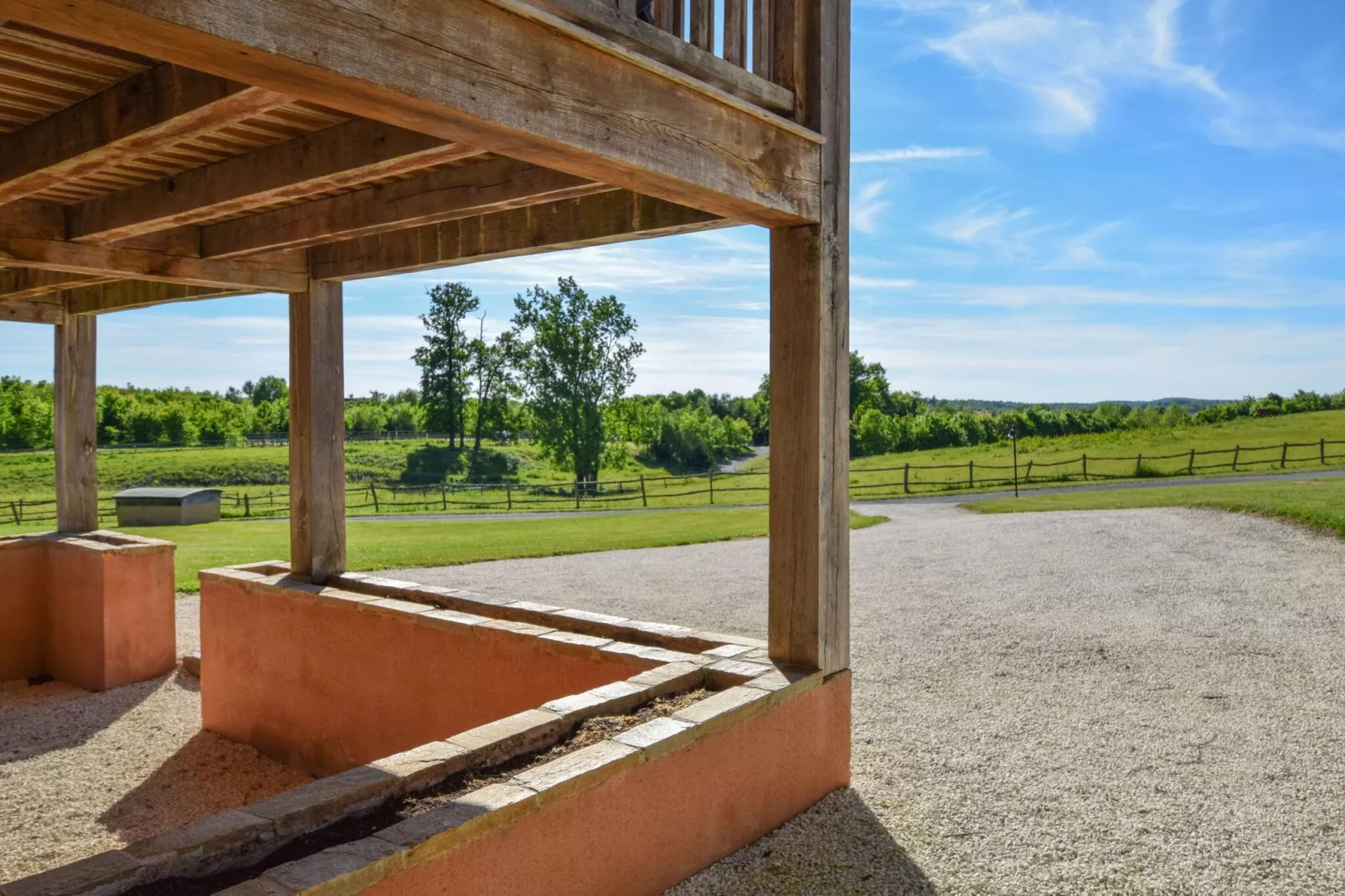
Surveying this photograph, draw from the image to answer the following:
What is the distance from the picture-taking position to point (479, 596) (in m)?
5.19

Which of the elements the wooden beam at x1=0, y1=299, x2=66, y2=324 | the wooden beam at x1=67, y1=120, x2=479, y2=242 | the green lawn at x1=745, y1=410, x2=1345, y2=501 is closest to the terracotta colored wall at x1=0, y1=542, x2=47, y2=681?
the wooden beam at x1=0, y1=299, x2=66, y2=324

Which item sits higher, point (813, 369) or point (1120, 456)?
point (813, 369)

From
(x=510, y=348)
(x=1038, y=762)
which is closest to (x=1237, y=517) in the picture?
(x=1038, y=762)

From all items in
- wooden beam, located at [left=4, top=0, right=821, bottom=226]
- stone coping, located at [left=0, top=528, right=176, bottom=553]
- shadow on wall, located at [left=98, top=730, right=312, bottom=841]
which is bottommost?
shadow on wall, located at [left=98, top=730, right=312, bottom=841]

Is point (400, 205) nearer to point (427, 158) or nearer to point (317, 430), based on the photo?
point (427, 158)

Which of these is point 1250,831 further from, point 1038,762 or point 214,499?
point 214,499

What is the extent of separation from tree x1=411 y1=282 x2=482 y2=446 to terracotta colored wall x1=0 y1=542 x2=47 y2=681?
35.7m

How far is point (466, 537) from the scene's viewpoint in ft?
54.9

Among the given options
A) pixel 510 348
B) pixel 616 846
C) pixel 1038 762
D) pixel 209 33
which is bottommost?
pixel 1038 762

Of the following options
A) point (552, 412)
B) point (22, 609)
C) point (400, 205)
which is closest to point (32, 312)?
point (22, 609)

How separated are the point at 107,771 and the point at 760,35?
19.5 feet

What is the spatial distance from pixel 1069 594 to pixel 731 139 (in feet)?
25.4

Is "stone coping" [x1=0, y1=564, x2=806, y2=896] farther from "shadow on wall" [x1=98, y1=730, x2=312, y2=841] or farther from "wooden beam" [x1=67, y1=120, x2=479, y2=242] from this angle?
"wooden beam" [x1=67, y1=120, x2=479, y2=242]

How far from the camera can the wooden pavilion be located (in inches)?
89.0
